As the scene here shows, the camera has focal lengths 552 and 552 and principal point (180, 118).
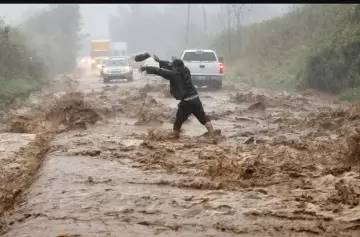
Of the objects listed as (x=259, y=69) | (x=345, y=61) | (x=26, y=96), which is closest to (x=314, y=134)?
(x=345, y=61)

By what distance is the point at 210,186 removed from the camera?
23.9ft

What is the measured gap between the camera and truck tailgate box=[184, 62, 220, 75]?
22500 mm

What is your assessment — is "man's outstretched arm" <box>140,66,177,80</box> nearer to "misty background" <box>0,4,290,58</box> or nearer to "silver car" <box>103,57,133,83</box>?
"silver car" <box>103,57,133,83</box>

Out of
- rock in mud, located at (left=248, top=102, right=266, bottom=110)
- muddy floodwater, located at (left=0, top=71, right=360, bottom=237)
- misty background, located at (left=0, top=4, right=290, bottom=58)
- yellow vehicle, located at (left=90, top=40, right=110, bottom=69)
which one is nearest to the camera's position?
muddy floodwater, located at (left=0, top=71, right=360, bottom=237)

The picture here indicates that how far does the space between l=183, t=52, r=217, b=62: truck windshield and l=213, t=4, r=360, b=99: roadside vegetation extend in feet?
11.2

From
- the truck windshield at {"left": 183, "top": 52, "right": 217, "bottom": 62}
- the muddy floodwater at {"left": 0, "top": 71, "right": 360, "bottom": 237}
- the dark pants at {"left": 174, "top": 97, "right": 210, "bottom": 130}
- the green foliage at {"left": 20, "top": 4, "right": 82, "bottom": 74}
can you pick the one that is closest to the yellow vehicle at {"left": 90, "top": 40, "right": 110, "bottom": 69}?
the green foliage at {"left": 20, "top": 4, "right": 82, "bottom": 74}

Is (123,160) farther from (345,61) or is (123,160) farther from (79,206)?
(345,61)

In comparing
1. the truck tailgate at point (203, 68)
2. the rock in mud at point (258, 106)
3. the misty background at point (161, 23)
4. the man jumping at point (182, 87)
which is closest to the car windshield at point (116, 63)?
the truck tailgate at point (203, 68)

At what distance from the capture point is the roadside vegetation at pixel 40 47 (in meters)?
25.6

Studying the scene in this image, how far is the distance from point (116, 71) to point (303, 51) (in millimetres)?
10728

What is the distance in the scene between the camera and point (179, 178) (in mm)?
7844

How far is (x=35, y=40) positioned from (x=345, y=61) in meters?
37.4

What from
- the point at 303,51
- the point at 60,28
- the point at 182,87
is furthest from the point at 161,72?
the point at 60,28

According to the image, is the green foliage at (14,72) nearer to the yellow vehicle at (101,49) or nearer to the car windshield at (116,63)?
the car windshield at (116,63)
